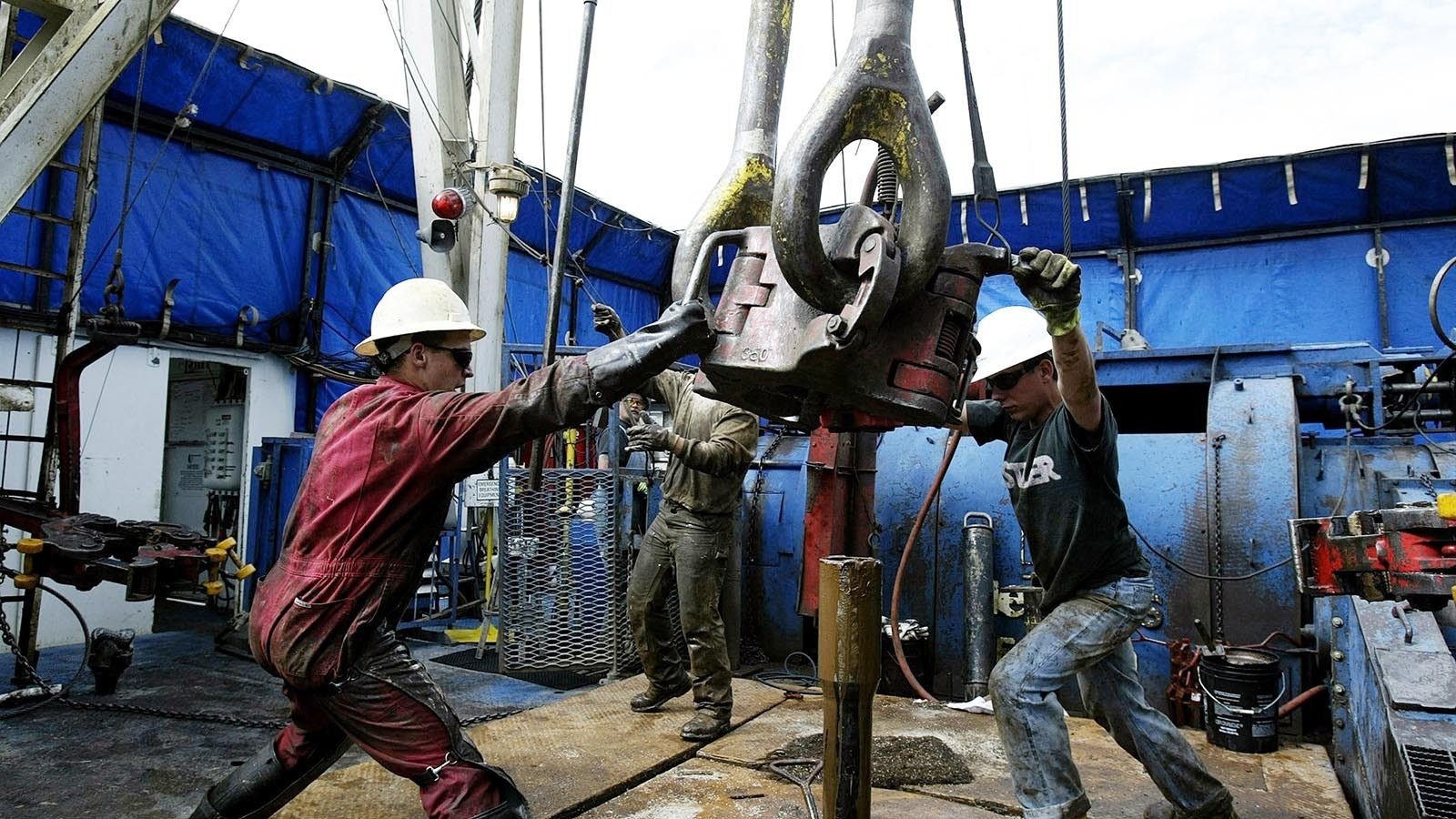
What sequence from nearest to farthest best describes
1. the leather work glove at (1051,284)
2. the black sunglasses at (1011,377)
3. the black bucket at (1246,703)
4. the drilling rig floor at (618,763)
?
the leather work glove at (1051,284), the black sunglasses at (1011,377), the drilling rig floor at (618,763), the black bucket at (1246,703)

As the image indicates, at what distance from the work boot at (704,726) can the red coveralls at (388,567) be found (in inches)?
74.1

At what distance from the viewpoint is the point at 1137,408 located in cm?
629

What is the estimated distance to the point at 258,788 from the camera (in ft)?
8.14

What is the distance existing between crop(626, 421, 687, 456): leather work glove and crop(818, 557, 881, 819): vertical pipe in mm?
2129

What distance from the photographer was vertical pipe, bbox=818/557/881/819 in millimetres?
2207

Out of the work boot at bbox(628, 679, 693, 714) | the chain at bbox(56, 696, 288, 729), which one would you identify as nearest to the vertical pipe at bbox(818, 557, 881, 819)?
the work boot at bbox(628, 679, 693, 714)

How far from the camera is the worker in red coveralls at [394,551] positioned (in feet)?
7.38

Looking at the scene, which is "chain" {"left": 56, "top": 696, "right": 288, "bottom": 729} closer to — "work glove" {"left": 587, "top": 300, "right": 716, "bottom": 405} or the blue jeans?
"work glove" {"left": 587, "top": 300, "right": 716, "bottom": 405}

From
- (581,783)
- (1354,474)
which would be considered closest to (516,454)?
(581,783)

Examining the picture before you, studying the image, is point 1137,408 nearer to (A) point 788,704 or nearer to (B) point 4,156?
(A) point 788,704

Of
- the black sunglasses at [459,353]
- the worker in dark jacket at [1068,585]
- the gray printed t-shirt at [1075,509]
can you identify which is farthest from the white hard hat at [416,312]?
the gray printed t-shirt at [1075,509]

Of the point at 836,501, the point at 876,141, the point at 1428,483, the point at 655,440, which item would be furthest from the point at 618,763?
the point at 1428,483

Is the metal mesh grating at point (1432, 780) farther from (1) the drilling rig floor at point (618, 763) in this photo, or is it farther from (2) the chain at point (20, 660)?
(2) the chain at point (20, 660)

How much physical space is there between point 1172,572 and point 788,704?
90.0 inches
